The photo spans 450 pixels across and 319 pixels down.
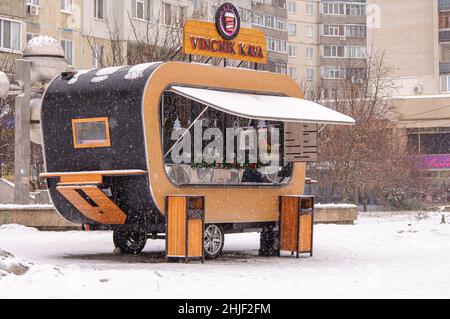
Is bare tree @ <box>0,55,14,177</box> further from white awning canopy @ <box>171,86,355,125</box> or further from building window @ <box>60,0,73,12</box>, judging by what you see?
white awning canopy @ <box>171,86,355,125</box>

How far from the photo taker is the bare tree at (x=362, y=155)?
47.4 m

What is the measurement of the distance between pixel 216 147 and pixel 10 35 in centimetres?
2952

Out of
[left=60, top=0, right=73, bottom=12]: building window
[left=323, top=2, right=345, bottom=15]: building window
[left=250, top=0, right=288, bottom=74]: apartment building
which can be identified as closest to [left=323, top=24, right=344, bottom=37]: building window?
[left=323, top=2, right=345, bottom=15]: building window

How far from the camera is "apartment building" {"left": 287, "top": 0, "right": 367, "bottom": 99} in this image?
351ft

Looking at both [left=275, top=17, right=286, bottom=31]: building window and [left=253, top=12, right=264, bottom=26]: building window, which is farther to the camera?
[left=275, top=17, right=286, bottom=31]: building window

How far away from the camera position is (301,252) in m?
20.2

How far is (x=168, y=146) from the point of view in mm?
19641

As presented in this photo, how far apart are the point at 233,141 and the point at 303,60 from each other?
86.9 m

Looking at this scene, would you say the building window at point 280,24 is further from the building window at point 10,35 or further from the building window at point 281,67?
the building window at point 10,35

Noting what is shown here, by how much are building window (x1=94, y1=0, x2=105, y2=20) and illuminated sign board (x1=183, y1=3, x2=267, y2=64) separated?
32300mm

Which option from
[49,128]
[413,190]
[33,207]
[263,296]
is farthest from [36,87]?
[413,190]

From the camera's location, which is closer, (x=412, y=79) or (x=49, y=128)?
(x=49, y=128)

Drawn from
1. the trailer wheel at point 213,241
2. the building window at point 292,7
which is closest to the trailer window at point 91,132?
the trailer wheel at point 213,241
